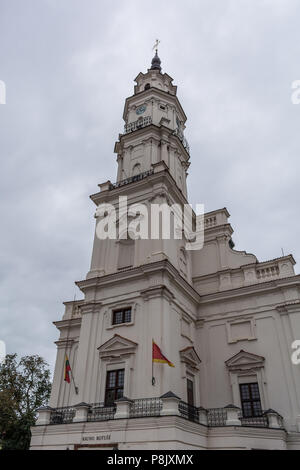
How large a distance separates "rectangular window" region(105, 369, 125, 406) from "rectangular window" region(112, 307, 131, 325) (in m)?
Answer: 2.81

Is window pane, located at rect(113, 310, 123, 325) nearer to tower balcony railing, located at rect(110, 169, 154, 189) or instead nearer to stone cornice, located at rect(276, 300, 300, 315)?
stone cornice, located at rect(276, 300, 300, 315)

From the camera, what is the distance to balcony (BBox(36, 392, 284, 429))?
15844 millimetres

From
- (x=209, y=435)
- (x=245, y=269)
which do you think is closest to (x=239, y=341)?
(x=245, y=269)

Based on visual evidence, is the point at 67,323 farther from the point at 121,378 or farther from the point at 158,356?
the point at 158,356

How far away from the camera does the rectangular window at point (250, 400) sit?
20203 mm

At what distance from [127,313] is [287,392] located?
9.71 m

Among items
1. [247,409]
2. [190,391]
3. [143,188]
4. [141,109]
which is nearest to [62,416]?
[190,391]

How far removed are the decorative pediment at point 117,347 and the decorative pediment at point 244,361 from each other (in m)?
6.17

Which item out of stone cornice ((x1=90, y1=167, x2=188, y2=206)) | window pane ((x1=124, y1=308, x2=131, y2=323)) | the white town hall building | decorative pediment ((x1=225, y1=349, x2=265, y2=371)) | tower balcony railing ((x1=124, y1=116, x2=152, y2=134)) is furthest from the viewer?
tower balcony railing ((x1=124, y1=116, x2=152, y2=134))

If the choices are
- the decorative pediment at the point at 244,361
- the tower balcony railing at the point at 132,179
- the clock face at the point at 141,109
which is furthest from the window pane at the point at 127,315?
the clock face at the point at 141,109

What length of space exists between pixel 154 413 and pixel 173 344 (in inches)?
172

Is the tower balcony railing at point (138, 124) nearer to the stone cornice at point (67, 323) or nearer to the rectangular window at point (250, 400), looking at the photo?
the stone cornice at point (67, 323)

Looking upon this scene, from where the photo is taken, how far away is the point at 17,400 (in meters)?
32.6

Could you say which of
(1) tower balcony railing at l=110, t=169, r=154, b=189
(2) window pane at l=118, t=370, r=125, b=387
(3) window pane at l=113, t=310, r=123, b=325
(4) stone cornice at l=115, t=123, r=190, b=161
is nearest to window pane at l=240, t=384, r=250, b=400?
(2) window pane at l=118, t=370, r=125, b=387
